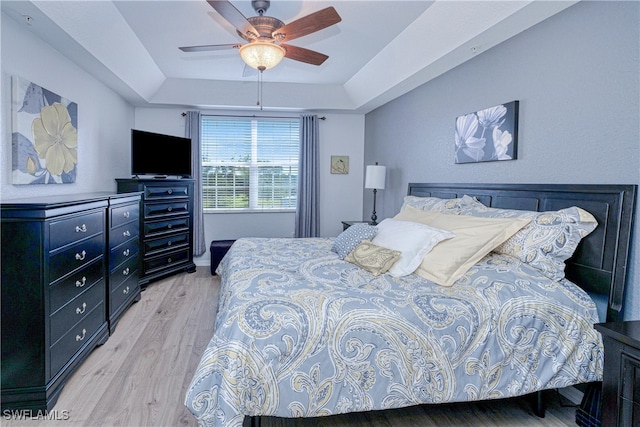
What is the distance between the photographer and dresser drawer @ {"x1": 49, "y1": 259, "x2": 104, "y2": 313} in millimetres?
1957

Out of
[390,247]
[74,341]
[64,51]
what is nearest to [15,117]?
[64,51]

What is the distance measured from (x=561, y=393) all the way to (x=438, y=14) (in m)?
2.71

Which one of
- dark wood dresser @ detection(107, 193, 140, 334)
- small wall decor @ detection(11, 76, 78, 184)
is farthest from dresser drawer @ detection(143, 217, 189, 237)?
small wall decor @ detection(11, 76, 78, 184)

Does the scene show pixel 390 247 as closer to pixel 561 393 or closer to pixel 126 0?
pixel 561 393

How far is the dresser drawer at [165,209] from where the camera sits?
13.3ft

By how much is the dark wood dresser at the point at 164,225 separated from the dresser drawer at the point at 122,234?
616mm

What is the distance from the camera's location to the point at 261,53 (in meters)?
2.44

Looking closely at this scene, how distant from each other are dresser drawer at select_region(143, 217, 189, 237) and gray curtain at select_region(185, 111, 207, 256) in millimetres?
397

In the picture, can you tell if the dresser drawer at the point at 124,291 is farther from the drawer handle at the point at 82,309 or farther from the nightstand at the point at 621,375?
the nightstand at the point at 621,375

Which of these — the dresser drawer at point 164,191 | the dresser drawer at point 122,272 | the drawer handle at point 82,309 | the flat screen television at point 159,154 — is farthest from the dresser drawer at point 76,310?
the flat screen television at point 159,154

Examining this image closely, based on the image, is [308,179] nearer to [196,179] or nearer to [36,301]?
[196,179]

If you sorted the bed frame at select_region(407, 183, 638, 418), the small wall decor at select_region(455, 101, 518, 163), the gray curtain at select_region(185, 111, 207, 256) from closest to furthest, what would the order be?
the bed frame at select_region(407, 183, 638, 418), the small wall decor at select_region(455, 101, 518, 163), the gray curtain at select_region(185, 111, 207, 256)

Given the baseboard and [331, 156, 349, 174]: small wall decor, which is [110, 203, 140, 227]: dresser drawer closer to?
[331, 156, 349, 174]: small wall decor

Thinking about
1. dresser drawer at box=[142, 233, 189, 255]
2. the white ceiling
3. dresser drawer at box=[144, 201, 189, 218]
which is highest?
the white ceiling
